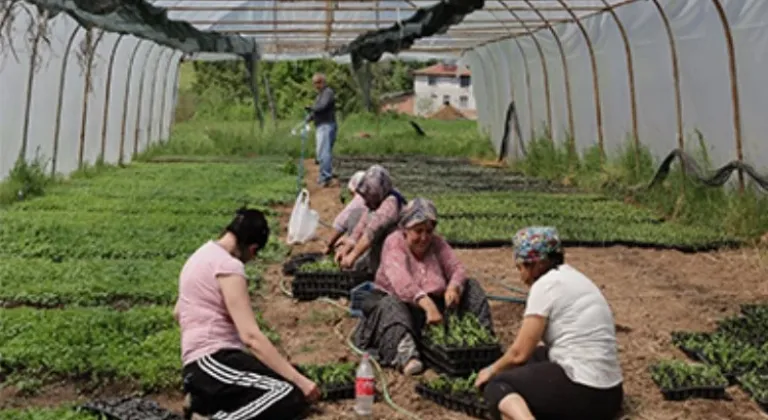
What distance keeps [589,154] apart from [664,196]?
3.89 metres

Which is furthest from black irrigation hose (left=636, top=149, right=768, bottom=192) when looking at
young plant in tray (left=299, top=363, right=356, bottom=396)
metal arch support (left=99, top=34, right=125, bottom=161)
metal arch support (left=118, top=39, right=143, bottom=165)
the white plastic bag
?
metal arch support (left=118, top=39, right=143, bottom=165)

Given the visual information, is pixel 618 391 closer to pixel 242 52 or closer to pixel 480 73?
pixel 242 52

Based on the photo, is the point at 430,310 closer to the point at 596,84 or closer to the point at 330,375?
the point at 330,375

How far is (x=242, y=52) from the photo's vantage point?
62.7ft

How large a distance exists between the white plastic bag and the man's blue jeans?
5.95 m

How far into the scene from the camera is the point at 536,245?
4.70 m

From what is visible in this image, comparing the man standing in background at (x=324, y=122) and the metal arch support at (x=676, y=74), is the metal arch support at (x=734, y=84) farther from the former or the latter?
the man standing in background at (x=324, y=122)

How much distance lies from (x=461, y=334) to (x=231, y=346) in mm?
1438

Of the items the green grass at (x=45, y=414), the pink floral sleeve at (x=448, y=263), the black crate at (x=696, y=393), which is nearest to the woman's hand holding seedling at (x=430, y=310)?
the pink floral sleeve at (x=448, y=263)

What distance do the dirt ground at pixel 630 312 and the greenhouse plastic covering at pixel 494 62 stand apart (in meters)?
2.75

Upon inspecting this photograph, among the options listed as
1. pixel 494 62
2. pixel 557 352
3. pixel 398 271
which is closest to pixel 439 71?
pixel 494 62

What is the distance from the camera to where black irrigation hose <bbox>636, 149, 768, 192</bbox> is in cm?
1064

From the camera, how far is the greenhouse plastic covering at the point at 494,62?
38.6ft

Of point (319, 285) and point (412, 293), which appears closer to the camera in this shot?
point (412, 293)
